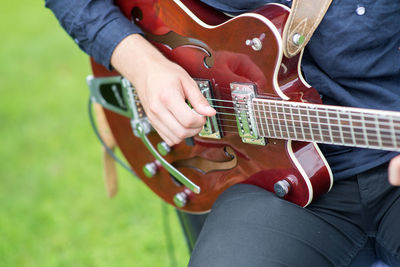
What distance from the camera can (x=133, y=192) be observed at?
2902 mm

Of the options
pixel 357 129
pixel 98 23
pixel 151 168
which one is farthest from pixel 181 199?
pixel 357 129

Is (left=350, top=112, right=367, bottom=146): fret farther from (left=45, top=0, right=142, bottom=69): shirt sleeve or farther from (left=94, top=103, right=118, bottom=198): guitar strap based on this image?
(left=94, top=103, right=118, bottom=198): guitar strap

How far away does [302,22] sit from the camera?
1146mm

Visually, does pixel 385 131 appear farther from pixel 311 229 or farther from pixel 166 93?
pixel 166 93

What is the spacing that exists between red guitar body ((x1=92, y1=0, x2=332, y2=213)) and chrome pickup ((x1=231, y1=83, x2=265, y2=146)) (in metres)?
0.02

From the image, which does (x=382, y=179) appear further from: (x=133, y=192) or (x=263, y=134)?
(x=133, y=192)

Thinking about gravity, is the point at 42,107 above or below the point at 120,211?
below

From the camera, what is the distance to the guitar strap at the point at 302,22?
1.14 m

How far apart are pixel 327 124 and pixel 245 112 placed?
23cm

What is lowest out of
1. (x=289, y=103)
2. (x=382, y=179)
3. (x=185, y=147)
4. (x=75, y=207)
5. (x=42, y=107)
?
(x=42, y=107)

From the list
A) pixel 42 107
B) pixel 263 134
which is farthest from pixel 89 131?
pixel 263 134

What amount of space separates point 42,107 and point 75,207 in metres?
1.56

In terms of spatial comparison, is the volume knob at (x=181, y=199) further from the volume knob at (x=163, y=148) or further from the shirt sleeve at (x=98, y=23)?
the shirt sleeve at (x=98, y=23)

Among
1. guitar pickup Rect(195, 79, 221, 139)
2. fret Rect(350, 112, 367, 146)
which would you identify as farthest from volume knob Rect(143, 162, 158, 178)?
fret Rect(350, 112, 367, 146)
